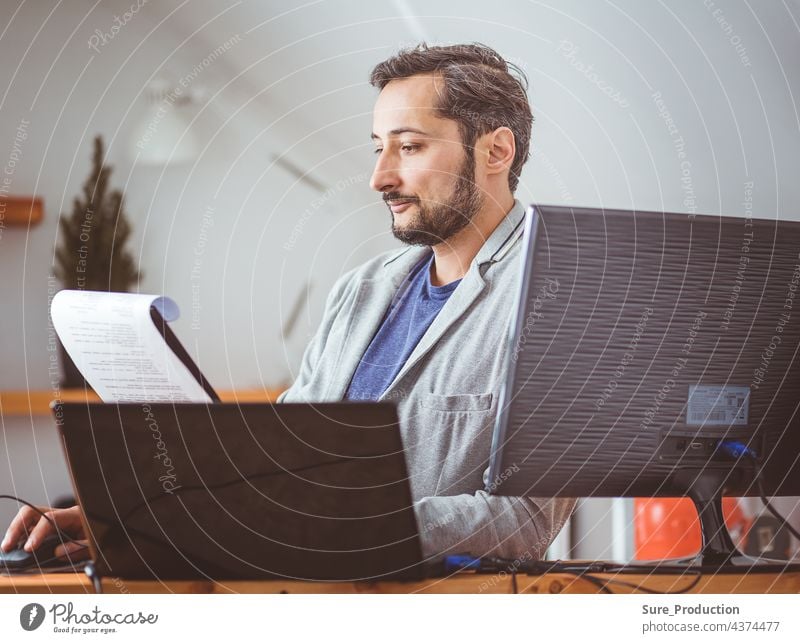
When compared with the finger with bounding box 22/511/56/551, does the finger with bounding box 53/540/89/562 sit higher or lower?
lower

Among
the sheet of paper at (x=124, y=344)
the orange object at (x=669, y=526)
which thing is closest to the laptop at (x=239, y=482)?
A: the sheet of paper at (x=124, y=344)

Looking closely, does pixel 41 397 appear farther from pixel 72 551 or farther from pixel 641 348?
pixel 641 348

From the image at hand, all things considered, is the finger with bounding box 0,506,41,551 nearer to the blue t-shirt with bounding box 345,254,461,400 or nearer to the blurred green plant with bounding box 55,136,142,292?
the blue t-shirt with bounding box 345,254,461,400

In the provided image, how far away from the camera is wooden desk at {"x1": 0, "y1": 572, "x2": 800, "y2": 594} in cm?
65

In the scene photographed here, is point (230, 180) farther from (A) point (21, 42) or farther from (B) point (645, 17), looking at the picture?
(B) point (645, 17)

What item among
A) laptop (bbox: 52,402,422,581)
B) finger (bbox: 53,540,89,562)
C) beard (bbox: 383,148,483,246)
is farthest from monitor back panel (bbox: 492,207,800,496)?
beard (bbox: 383,148,483,246)

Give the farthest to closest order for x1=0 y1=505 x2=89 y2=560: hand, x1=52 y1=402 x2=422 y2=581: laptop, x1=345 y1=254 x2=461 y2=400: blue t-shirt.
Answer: x1=345 y1=254 x2=461 y2=400: blue t-shirt → x1=0 y1=505 x2=89 y2=560: hand → x1=52 y1=402 x2=422 y2=581: laptop

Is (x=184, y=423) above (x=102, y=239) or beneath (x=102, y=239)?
beneath

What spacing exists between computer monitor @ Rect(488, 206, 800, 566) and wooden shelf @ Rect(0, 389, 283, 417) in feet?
3.09

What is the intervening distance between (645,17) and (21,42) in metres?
0.84

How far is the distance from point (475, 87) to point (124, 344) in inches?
23.0

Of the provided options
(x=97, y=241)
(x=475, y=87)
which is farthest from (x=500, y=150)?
(x=97, y=241)

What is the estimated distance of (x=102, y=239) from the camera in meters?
1.52
